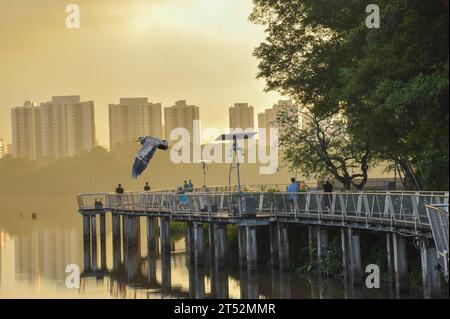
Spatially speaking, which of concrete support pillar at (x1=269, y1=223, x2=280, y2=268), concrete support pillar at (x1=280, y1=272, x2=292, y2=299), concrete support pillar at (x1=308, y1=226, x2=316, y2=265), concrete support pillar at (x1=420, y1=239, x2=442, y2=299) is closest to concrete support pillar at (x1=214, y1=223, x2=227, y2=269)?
concrete support pillar at (x1=269, y1=223, x2=280, y2=268)

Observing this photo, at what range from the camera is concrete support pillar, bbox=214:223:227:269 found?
39.4m

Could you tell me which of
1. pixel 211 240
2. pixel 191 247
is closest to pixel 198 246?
pixel 211 240

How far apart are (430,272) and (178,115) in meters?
166

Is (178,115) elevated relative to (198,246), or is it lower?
elevated

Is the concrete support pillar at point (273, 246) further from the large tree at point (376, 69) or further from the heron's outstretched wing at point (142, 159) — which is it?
the heron's outstretched wing at point (142, 159)

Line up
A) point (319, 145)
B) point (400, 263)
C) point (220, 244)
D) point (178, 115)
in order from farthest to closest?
1. point (178, 115)
2. point (319, 145)
3. point (220, 244)
4. point (400, 263)

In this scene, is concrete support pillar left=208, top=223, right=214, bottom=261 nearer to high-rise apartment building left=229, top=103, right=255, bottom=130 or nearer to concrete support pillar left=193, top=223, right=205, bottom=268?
concrete support pillar left=193, top=223, right=205, bottom=268

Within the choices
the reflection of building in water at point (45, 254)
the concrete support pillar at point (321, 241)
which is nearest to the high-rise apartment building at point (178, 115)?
the reflection of building in water at point (45, 254)

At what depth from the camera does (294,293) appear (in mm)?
32688

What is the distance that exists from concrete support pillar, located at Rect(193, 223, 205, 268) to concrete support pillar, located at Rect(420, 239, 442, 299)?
16554mm

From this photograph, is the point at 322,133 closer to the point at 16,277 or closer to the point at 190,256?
the point at 190,256

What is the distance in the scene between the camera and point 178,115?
625ft

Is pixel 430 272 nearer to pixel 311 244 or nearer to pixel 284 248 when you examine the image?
pixel 311 244
